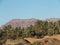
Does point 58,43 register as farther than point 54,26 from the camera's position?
No

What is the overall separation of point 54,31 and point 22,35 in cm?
814

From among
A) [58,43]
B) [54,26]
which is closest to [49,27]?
[54,26]

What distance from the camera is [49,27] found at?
60.0m

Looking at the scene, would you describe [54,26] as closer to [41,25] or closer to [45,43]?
[41,25]

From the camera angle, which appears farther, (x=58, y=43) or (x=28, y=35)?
(x=28, y=35)

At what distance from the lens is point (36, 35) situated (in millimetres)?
60156

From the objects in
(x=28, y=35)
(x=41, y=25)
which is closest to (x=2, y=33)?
(x=28, y=35)

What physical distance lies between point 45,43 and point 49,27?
25185mm

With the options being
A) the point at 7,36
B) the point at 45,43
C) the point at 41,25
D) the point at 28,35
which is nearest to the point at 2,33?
the point at 7,36

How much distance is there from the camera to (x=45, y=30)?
2397 inches

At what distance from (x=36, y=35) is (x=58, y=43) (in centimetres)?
2535

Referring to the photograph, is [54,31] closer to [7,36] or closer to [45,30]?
[45,30]

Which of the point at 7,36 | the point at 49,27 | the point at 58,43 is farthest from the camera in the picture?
the point at 49,27

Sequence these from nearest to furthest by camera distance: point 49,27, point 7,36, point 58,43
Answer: point 58,43 → point 7,36 → point 49,27
